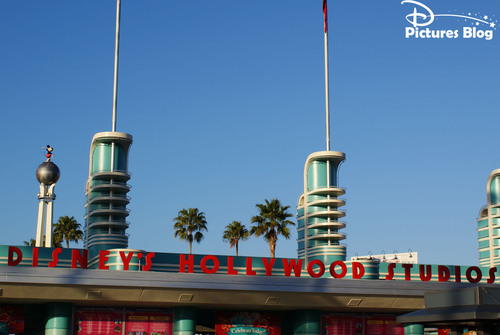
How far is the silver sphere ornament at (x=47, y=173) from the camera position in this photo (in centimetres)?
5659

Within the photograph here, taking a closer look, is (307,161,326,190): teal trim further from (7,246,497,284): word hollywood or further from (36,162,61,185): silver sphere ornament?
(36,162,61,185): silver sphere ornament

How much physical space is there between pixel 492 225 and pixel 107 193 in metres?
32.7

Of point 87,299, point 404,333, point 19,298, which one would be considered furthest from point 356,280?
point 19,298

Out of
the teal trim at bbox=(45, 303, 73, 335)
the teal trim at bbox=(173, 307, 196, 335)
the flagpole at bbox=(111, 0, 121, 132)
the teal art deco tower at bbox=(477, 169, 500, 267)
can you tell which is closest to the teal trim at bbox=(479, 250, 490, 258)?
the teal art deco tower at bbox=(477, 169, 500, 267)

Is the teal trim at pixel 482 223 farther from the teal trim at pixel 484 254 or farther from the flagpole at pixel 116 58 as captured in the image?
the flagpole at pixel 116 58

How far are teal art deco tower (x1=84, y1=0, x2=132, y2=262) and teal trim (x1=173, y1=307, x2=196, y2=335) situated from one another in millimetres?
8543

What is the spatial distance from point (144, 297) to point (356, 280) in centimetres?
1348

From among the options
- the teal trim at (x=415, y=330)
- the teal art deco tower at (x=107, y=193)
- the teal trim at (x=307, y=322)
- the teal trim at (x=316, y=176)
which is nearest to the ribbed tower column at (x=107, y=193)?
the teal art deco tower at (x=107, y=193)

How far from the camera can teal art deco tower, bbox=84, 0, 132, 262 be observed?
5600 centimetres

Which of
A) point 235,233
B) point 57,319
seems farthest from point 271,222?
point 57,319

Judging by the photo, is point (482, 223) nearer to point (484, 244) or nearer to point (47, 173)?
point (484, 244)

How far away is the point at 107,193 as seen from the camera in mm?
57188

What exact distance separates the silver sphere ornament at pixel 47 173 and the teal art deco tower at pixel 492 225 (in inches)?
1419

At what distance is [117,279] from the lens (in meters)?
45.8
